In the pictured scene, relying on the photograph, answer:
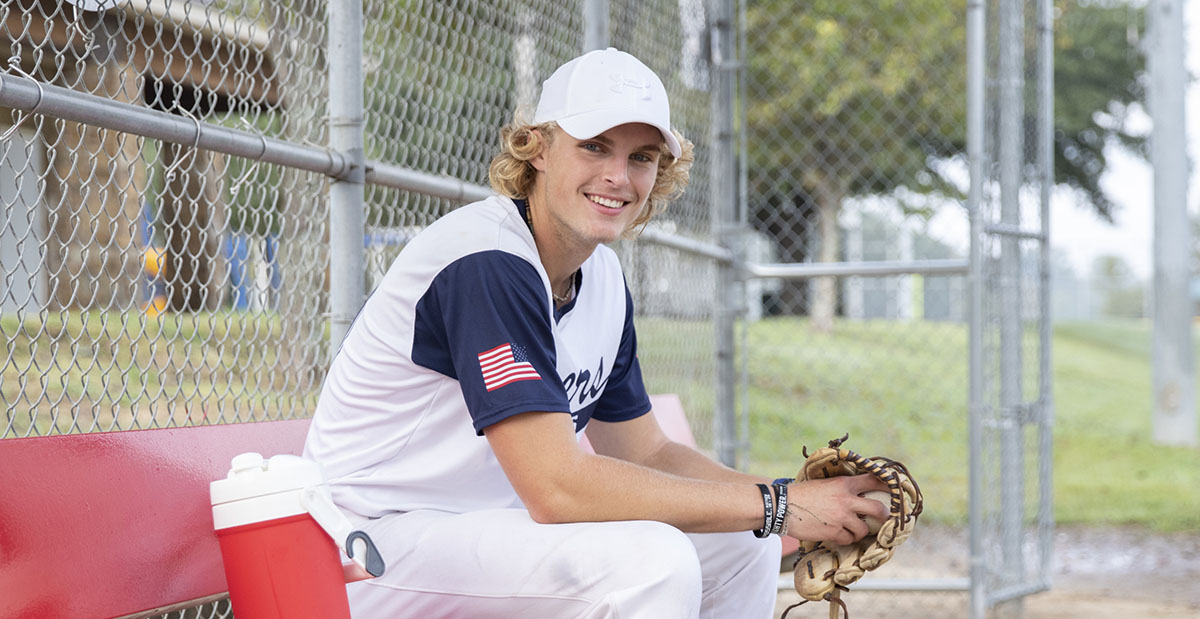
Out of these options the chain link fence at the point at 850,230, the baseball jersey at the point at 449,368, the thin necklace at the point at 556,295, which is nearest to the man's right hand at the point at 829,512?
the baseball jersey at the point at 449,368

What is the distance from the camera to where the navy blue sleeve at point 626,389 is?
9.68ft

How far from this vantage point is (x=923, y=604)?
686 centimetres

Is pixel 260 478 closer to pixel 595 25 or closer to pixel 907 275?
pixel 595 25

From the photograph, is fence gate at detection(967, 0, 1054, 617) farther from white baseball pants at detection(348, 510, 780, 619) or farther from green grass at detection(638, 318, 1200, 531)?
white baseball pants at detection(348, 510, 780, 619)

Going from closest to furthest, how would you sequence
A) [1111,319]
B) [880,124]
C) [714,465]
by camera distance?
1. [714,465]
2. [880,124]
3. [1111,319]

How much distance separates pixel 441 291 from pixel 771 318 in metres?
12.8

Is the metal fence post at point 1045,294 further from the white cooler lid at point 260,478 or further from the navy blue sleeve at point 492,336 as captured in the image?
the white cooler lid at point 260,478

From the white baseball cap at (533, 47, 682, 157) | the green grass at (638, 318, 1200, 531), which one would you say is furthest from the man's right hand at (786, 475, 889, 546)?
the green grass at (638, 318, 1200, 531)

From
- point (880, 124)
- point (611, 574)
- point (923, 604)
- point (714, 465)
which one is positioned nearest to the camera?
point (611, 574)

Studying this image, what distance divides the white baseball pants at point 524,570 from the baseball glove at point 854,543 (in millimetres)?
330

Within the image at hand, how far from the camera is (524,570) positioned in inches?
87.2

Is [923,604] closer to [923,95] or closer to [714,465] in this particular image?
[714,465]

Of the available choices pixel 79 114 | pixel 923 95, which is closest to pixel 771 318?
pixel 923 95

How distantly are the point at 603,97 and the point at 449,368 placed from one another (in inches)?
24.9
